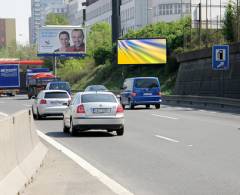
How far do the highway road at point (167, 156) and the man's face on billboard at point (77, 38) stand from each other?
65556mm

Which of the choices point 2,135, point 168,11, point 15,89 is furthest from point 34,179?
point 168,11

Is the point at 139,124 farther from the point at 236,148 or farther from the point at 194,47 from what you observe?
the point at 194,47

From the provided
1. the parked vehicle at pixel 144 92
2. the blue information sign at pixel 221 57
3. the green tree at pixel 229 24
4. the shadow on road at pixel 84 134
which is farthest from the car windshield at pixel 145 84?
the shadow on road at pixel 84 134

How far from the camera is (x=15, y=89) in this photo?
84.6 metres

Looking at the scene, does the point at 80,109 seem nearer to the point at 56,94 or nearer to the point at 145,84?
the point at 56,94

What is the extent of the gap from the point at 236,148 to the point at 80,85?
261 feet

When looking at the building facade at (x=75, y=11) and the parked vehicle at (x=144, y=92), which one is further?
the building facade at (x=75, y=11)

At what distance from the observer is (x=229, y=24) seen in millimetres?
52312

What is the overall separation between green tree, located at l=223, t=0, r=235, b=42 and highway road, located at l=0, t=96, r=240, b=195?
26530 mm

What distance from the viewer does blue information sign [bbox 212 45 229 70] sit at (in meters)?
42.8

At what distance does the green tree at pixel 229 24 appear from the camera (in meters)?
51.7

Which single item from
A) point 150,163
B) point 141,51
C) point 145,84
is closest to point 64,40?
point 141,51

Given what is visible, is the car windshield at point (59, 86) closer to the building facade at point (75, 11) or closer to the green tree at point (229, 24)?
the green tree at point (229, 24)

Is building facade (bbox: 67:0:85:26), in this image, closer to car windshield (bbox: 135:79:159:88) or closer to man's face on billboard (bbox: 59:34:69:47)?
man's face on billboard (bbox: 59:34:69:47)
